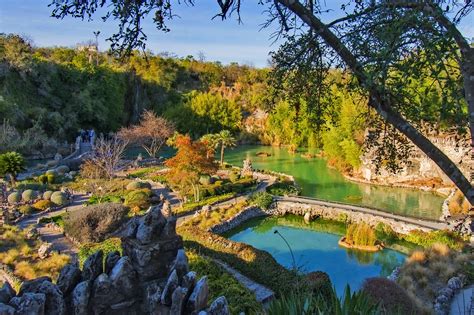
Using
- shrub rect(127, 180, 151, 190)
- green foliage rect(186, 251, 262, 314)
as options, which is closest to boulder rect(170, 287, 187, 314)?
green foliage rect(186, 251, 262, 314)

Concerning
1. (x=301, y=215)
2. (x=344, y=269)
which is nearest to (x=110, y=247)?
(x=344, y=269)

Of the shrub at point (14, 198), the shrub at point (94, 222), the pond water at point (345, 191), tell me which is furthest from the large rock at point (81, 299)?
the pond water at point (345, 191)

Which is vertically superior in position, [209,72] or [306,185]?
[209,72]

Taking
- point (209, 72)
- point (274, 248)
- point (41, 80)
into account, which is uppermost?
point (209, 72)

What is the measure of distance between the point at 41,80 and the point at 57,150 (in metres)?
11.4

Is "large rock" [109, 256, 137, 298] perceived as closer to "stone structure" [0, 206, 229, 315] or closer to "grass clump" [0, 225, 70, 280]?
"stone structure" [0, 206, 229, 315]

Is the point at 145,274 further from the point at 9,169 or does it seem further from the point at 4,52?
the point at 4,52

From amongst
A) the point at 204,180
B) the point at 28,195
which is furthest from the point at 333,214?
the point at 28,195

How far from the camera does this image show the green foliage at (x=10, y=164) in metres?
26.0

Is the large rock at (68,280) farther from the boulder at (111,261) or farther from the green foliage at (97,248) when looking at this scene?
the green foliage at (97,248)

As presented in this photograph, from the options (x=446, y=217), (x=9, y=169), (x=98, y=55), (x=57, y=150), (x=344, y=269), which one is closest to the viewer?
(x=344, y=269)

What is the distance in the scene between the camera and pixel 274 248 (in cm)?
1834

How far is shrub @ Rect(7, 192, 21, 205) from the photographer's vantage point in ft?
73.7

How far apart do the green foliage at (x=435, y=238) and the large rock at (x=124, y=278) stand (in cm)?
1526
